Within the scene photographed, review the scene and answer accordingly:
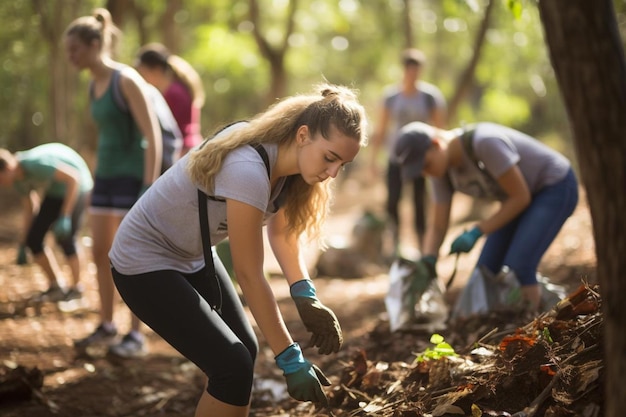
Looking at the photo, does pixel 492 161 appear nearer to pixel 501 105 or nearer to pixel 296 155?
pixel 296 155

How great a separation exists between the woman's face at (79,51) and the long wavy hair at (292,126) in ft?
7.49

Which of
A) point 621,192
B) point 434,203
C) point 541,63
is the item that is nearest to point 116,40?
point 434,203

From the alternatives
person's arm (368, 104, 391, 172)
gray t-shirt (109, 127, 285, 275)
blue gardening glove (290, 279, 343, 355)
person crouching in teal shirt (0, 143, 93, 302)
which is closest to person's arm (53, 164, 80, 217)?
person crouching in teal shirt (0, 143, 93, 302)

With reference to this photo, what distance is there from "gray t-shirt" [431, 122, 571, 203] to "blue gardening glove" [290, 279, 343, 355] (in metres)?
1.72

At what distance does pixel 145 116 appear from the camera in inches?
196

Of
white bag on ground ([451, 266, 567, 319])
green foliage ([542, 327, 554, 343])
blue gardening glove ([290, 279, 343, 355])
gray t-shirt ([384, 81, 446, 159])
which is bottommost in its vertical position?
white bag on ground ([451, 266, 567, 319])

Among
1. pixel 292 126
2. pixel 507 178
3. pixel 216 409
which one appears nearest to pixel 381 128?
pixel 507 178

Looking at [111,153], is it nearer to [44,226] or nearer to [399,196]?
[44,226]

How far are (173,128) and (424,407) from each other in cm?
320

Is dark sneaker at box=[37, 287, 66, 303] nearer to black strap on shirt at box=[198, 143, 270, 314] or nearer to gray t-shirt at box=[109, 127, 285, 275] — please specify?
gray t-shirt at box=[109, 127, 285, 275]

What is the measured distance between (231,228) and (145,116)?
2.46m

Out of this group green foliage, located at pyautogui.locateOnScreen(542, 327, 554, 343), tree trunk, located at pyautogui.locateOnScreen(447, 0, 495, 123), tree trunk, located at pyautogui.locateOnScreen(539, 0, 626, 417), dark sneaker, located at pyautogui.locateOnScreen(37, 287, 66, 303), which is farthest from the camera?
tree trunk, located at pyautogui.locateOnScreen(447, 0, 495, 123)

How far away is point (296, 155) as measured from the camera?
2.90 m

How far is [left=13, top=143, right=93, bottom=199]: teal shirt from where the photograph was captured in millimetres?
6375
